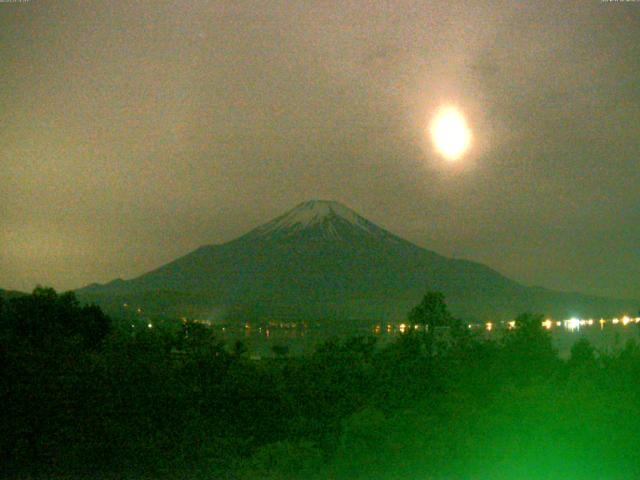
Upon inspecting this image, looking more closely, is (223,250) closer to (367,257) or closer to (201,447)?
(367,257)

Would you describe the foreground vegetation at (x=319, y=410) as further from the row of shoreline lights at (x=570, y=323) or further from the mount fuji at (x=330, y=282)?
the mount fuji at (x=330, y=282)

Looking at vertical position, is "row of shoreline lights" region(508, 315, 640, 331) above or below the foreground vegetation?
above

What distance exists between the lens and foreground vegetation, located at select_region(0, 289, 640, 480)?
789 centimetres

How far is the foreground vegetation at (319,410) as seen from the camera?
25.9ft

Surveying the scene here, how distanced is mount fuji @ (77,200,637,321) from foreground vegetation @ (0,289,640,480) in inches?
2142

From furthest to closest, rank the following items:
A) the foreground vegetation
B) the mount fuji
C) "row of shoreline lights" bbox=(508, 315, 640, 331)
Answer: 1. the mount fuji
2. "row of shoreline lights" bbox=(508, 315, 640, 331)
3. the foreground vegetation

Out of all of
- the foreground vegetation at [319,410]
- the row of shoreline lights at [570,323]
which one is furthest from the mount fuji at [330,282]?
the foreground vegetation at [319,410]

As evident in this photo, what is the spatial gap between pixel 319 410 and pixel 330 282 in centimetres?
8129

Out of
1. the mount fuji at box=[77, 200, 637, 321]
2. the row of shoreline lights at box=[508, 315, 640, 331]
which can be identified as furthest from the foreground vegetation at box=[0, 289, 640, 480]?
the mount fuji at box=[77, 200, 637, 321]

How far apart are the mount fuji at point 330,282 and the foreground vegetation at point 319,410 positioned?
54.4 meters

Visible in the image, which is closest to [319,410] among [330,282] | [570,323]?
[570,323]

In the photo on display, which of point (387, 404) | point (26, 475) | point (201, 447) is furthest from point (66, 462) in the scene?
point (387, 404)

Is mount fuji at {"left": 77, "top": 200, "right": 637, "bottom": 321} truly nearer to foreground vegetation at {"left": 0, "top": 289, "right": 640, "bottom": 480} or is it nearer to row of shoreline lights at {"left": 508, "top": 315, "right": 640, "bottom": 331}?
row of shoreline lights at {"left": 508, "top": 315, "right": 640, "bottom": 331}

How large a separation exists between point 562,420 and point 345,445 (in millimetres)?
2354
